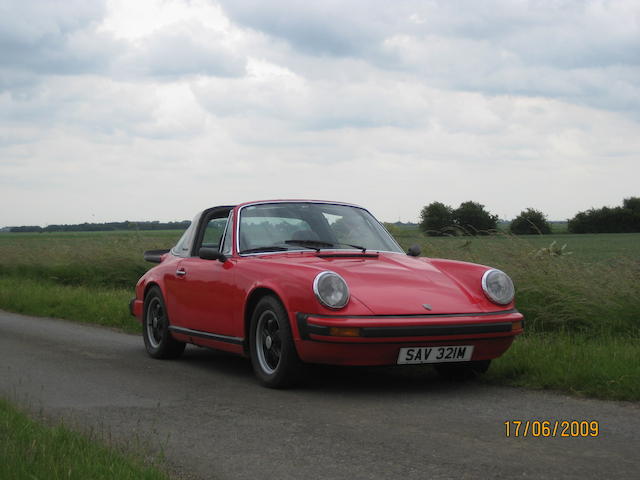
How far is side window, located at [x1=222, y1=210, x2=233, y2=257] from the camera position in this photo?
26.4ft

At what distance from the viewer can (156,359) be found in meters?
9.08

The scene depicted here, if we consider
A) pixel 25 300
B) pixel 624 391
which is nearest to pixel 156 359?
pixel 624 391

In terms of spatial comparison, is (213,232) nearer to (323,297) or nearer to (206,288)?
(206,288)

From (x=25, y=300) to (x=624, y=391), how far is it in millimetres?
12565

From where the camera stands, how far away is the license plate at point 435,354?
6.49m

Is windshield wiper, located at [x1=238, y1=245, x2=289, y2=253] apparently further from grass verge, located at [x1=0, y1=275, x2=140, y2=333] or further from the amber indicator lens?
grass verge, located at [x1=0, y1=275, x2=140, y2=333]

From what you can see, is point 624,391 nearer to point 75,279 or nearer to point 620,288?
point 620,288

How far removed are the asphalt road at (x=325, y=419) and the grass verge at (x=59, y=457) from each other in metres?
0.31

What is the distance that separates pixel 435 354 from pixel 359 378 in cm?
112

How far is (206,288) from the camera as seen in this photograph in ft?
26.2

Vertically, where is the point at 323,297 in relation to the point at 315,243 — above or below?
below

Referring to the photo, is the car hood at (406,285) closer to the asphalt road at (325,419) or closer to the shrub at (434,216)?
the asphalt road at (325,419)
